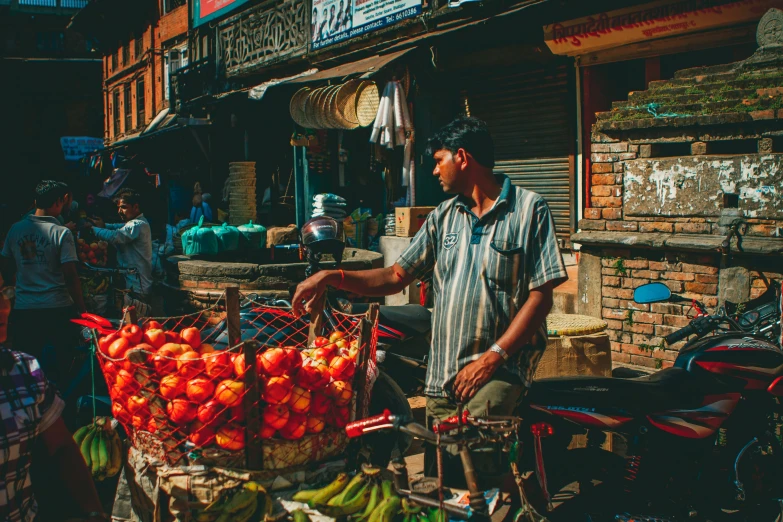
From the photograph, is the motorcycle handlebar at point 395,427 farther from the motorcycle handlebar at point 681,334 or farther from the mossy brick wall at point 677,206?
the mossy brick wall at point 677,206

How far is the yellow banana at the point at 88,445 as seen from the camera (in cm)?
363

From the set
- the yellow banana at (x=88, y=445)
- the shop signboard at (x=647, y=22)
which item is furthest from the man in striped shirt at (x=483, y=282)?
the shop signboard at (x=647, y=22)

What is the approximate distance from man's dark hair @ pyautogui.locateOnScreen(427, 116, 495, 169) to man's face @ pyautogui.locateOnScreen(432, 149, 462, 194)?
3 cm

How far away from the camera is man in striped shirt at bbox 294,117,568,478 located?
9.41 feet

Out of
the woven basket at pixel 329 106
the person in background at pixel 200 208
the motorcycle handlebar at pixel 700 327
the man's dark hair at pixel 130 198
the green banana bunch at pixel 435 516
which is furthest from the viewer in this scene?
the person in background at pixel 200 208

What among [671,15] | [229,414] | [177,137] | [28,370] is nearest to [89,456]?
[229,414]

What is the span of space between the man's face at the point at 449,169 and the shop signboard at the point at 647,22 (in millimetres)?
5833

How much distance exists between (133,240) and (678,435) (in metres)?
5.03

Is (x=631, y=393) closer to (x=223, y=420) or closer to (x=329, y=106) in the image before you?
(x=223, y=420)

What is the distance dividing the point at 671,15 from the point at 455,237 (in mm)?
6352

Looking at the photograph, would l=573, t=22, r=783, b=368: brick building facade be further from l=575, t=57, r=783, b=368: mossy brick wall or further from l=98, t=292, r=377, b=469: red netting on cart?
l=98, t=292, r=377, b=469: red netting on cart

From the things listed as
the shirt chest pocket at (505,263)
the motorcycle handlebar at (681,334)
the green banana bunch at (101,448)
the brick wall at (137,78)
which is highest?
the brick wall at (137,78)

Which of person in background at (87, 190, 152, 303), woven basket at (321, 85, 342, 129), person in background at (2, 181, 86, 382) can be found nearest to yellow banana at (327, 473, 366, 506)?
person in background at (2, 181, 86, 382)

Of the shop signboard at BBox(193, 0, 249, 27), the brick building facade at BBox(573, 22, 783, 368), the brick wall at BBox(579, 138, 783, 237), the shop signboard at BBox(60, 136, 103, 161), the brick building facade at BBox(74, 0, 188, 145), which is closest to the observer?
the brick building facade at BBox(573, 22, 783, 368)
